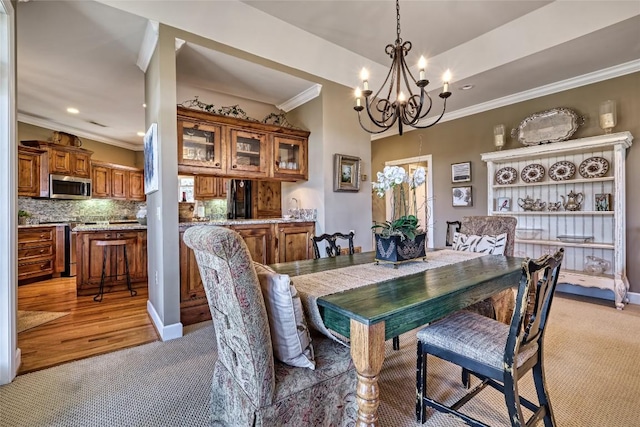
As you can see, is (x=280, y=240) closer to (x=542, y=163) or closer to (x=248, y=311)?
(x=248, y=311)

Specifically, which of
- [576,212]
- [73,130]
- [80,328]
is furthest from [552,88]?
[73,130]

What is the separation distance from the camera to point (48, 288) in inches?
170

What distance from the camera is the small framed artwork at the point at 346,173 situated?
3775 millimetres

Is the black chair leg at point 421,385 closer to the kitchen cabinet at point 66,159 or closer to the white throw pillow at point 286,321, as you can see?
the white throw pillow at point 286,321

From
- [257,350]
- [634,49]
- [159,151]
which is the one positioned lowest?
[257,350]

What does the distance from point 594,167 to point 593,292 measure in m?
1.54

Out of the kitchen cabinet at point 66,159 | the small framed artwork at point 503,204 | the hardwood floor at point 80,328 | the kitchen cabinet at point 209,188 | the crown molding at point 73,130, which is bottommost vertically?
the hardwood floor at point 80,328

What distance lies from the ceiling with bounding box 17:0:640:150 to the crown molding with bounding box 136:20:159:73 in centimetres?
4

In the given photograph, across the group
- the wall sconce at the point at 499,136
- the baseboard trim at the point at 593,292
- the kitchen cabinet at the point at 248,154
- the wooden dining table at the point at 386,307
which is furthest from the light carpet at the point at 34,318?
the baseboard trim at the point at 593,292

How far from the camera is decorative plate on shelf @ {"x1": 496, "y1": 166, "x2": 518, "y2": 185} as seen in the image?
13.7ft

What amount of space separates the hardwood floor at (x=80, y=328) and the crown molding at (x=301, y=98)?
3.18m

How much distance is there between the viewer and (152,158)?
9.29 feet

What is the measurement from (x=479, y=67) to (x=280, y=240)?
312cm

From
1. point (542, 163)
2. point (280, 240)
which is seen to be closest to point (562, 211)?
point (542, 163)
